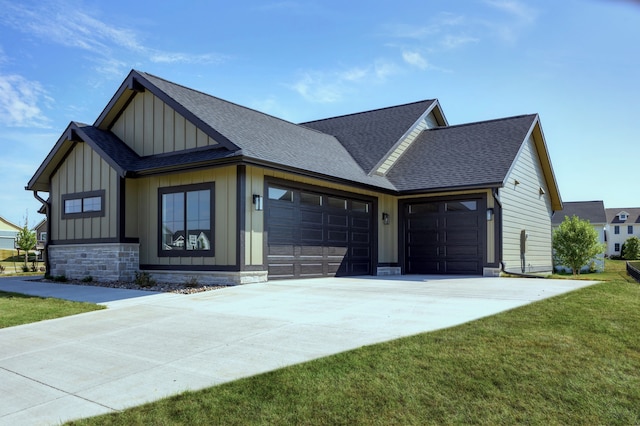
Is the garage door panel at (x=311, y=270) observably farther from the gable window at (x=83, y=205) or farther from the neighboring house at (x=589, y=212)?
the neighboring house at (x=589, y=212)

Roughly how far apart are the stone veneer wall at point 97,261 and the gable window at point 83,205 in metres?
0.91

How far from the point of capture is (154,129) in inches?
549

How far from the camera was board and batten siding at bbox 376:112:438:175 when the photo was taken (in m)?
17.4

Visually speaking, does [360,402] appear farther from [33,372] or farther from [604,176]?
[604,176]

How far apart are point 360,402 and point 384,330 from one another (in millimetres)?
2346

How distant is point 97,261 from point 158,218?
228 cm

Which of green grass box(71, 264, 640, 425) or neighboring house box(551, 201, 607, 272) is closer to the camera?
green grass box(71, 264, 640, 425)

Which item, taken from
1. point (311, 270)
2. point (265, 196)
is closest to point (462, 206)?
point (311, 270)

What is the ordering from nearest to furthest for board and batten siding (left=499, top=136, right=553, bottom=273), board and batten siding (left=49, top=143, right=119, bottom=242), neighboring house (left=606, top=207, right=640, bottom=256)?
board and batten siding (left=49, top=143, right=119, bottom=242)
board and batten siding (left=499, top=136, right=553, bottom=273)
neighboring house (left=606, top=207, right=640, bottom=256)

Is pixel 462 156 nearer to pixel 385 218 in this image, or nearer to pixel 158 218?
pixel 385 218

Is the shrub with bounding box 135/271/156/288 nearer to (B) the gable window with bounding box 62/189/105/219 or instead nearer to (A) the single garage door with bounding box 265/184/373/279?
(B) the gable window with bounding box 62/189/105/219

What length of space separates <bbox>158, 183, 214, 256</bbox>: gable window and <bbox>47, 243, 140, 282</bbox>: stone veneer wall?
93 cm

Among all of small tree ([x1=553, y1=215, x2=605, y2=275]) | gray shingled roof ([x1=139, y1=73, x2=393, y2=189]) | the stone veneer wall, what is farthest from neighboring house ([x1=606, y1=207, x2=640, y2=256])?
the stone veneer wall

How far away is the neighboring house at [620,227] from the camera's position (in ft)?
192
